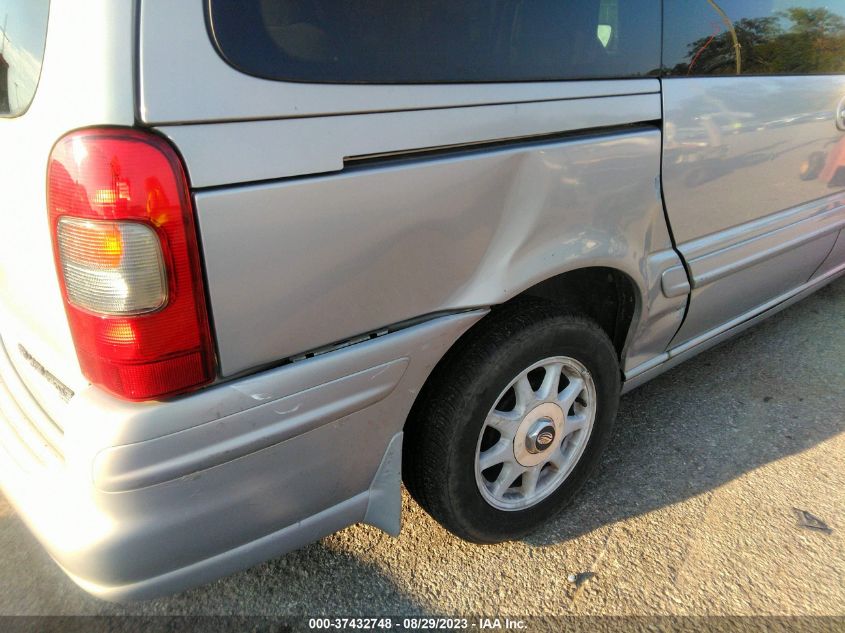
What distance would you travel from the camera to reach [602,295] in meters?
2.08

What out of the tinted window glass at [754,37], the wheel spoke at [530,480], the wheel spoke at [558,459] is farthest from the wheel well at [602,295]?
the tinted window glass at [754,37]

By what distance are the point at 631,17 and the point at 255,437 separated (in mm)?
1519

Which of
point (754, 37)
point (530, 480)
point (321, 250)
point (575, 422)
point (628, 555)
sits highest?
point (754, 37)

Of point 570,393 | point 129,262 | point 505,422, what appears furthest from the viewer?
point 570,393

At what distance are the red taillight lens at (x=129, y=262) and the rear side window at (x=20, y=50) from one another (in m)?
0.20

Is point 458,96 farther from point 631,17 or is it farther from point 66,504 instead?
point 66,504

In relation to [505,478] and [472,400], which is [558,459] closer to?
[505,478]

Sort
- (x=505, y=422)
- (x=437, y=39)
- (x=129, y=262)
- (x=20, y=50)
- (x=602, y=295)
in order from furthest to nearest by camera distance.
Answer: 1. (x=602, y=295)
2. (x=505, y=422)
3. (x=437, y=39)
4. (x=20, y=50)
5. (x=129, y=262)

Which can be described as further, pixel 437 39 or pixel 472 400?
pixel 472 400

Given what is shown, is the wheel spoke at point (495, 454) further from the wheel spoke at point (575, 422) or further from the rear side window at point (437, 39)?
the rear side window at point (437, 39)

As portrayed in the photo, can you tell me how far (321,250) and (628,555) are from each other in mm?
1370

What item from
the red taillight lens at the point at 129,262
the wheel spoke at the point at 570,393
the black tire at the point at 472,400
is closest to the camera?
the red taillight lens at the point at 129,262

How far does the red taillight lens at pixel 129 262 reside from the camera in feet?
3.50

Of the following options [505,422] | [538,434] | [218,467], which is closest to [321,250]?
[218,467]
